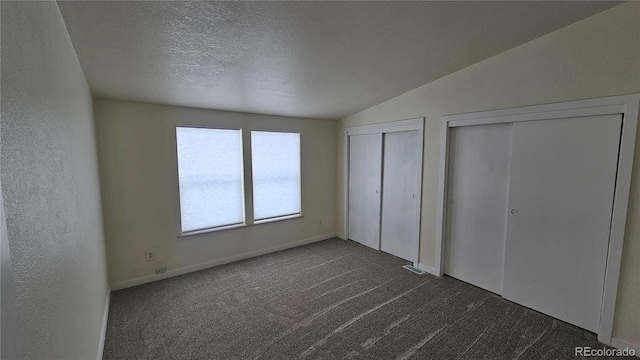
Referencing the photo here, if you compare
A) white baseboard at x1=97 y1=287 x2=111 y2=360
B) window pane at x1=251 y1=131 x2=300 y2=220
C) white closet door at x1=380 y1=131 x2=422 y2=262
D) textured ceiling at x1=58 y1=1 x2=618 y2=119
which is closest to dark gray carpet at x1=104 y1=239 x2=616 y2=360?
white baseboard at x1=97 y1=287 x2=111 y2=360

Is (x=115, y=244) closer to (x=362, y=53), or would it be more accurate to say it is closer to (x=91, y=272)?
(x=91, y=272)

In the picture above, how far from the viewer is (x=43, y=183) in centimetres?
98

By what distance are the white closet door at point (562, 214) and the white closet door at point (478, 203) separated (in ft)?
0.42

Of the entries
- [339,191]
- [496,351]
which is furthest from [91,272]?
[339,191]

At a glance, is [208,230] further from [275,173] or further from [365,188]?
[365,188]

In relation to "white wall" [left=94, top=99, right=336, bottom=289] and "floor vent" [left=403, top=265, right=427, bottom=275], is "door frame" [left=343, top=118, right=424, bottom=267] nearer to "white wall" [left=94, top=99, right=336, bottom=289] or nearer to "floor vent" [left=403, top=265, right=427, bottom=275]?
"floor vent" [left=403, top=265, right=427, bottom=275]

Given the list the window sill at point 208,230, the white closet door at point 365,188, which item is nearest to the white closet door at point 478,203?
the white closet door at point 365,188

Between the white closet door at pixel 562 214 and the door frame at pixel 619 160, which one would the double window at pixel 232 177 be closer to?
the white closet door at pixel 562 214

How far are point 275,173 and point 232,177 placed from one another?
68 centimetres

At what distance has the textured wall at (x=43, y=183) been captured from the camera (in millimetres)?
718

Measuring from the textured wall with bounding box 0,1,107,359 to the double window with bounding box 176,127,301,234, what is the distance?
1.70 metres

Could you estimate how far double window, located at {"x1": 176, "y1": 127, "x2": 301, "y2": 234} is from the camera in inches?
134

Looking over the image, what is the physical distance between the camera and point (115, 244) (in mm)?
2982

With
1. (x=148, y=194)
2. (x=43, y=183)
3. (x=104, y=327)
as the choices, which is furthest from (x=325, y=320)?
(x=148, y=194)
